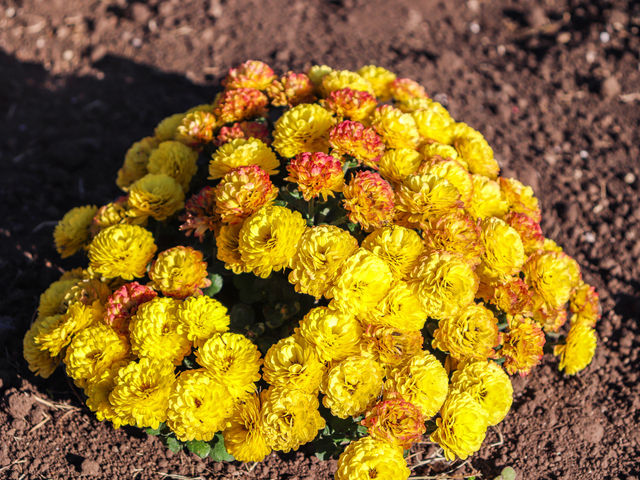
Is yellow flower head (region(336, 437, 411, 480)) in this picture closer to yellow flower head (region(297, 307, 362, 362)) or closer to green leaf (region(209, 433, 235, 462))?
yellow flower head (region(297, 307, 362, 362))

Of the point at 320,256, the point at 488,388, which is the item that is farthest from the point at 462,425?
Result: the point at 320,256

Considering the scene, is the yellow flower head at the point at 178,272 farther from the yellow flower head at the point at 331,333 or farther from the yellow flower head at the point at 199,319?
the yellow flower head at the point at 331,333

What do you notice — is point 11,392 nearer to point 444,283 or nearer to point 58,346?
point 58,346

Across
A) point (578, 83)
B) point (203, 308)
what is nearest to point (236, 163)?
point (203, 308)

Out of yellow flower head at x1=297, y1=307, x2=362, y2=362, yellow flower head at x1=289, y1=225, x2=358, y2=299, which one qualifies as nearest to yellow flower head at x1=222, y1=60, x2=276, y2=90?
yellow flower head at x1=289, y1=225, x2=358, y2=299

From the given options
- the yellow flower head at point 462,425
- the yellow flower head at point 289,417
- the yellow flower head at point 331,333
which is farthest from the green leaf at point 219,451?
the yellow flower head at point 462,425

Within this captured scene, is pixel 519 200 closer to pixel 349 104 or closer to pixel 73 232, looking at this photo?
pixel 349 104
